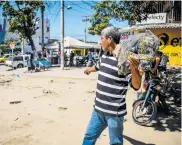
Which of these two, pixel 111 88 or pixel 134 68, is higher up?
pixel 134 68

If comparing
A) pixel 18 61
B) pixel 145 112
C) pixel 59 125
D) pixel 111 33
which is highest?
pixel 111 33

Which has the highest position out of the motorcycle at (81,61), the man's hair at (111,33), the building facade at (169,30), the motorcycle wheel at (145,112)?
the building facade at (169,30)

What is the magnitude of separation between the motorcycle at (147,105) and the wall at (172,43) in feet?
65.2

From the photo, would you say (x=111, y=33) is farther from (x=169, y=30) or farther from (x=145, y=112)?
(x=169, y=30)

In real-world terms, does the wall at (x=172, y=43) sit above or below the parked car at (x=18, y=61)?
above

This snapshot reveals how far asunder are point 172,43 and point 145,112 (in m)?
21.2

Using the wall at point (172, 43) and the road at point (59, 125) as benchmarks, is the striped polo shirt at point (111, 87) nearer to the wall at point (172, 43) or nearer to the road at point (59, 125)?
the road at point (59, 125)

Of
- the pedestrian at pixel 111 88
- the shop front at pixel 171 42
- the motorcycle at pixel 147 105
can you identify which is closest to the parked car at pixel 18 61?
the shop front at pixel 171 42

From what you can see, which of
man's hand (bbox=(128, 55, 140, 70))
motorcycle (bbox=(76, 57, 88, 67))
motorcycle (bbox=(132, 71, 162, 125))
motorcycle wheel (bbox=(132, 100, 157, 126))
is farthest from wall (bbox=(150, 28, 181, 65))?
man's hand (bbox=(128, 55, 140, 70))

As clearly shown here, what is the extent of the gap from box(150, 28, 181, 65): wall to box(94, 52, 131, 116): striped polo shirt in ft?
76.7

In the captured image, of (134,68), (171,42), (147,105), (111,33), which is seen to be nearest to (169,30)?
(171,42)

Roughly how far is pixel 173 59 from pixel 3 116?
21476 mm

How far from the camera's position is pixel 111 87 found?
354 centimetres

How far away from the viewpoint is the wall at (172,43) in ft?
86.3
